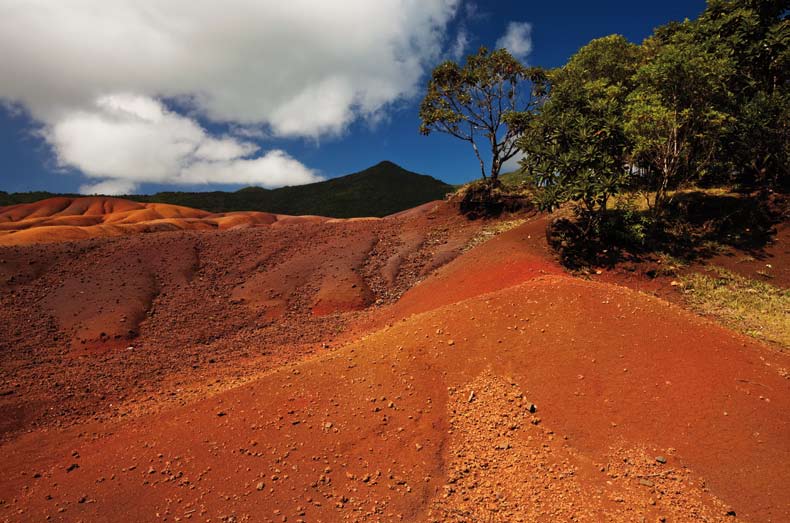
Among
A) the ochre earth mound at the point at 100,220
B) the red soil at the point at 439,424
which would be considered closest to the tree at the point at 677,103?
the red soil at the point at 439,424

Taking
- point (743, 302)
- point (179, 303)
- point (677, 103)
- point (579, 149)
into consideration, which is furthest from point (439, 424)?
point (677, 103)

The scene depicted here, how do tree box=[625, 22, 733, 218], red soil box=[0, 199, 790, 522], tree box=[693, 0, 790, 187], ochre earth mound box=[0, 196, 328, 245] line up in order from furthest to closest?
ochre earth mound box=[0, 196, 328, 245] < tree box=[693, 0, 790, 187] < tree box=[625, 22, 733, 218] < red soil box=[0, 199, 790, 522]

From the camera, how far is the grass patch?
352 inches

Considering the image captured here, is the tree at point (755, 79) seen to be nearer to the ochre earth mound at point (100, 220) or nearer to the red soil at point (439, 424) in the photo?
the red soil at point (439, 424)

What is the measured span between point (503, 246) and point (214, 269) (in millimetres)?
11513

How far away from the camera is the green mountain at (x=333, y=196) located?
3159 inches

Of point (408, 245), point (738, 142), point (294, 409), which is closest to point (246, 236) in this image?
point (408, 245)

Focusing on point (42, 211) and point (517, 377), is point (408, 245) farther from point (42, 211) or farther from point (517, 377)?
point (42, 211)

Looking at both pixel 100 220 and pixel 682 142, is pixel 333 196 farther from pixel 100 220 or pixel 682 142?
pixel 682 142

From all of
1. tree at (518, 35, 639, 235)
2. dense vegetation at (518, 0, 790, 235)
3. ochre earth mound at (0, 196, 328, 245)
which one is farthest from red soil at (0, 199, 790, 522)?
ochre earth mound at (0, 196, 328, 245)

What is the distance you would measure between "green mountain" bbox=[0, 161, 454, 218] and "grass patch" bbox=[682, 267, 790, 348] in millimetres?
67638

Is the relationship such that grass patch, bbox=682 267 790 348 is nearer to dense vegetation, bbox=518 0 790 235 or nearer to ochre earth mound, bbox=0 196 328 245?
dense vegetation, bbox=518 0 790 235

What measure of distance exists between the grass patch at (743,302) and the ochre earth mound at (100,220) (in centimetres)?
2922

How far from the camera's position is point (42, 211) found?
5759 centimetres
